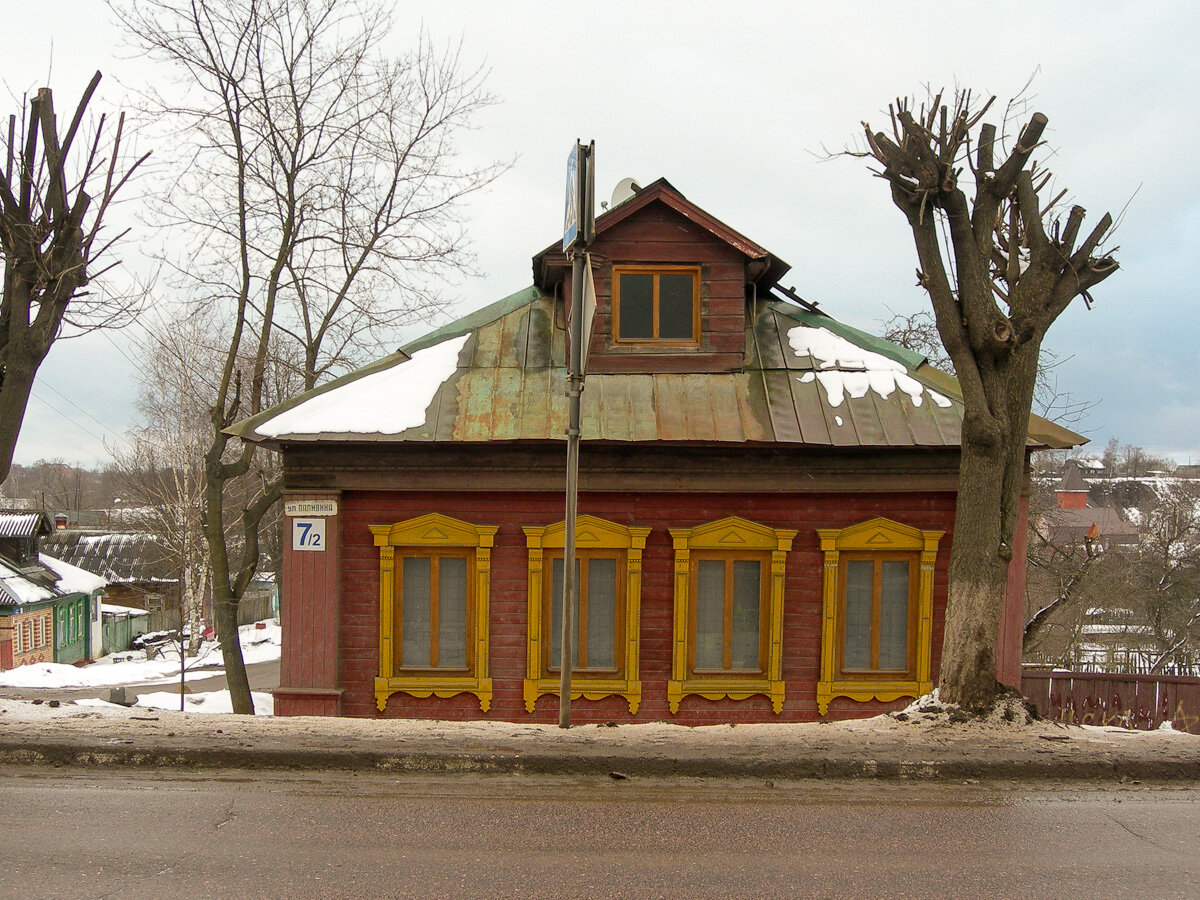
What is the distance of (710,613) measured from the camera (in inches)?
360

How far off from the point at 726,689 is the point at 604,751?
416cm

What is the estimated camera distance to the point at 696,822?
4.41 metres

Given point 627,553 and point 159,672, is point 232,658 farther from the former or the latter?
point 159,672

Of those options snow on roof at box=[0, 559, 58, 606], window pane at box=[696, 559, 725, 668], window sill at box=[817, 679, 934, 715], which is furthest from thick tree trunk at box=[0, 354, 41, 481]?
snow on roof at box=[0, 559, 58, 606]

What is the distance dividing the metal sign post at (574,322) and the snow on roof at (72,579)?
130 feet

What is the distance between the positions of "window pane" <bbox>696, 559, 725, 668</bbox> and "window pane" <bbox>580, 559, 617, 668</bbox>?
2.83 ft

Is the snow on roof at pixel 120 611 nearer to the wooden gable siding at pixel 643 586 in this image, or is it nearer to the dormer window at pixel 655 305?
the wooden gable siding at pixel 643 586

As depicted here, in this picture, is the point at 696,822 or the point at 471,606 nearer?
the point at 696,822

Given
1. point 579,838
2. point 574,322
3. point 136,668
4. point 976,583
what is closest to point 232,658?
point 574,322

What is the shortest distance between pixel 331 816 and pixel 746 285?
7.53m

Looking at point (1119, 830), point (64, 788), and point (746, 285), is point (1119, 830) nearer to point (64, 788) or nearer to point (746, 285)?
point (64, 788)

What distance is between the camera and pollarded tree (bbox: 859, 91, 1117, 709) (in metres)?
6.45

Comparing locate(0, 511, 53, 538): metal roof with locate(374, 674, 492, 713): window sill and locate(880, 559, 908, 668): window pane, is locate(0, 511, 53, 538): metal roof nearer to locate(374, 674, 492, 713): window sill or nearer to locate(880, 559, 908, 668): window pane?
locate(374, 674, 492, 713): window sill

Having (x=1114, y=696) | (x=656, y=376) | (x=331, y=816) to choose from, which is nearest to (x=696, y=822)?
(x=331, y=816)
